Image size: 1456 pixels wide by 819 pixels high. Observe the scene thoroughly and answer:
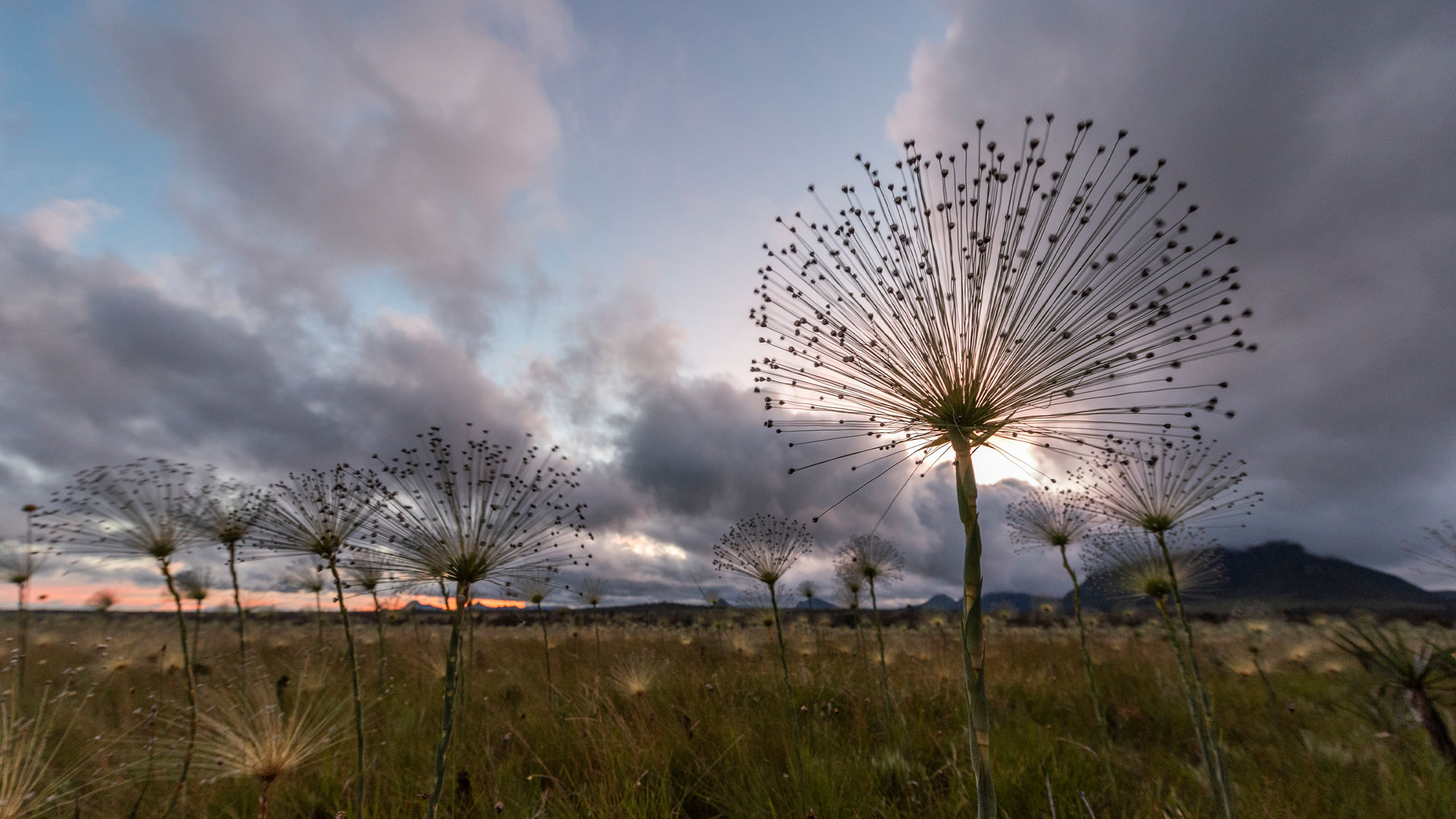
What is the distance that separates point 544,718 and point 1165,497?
304 inches

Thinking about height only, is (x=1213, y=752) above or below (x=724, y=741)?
above

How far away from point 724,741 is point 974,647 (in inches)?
173

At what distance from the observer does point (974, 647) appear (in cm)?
228

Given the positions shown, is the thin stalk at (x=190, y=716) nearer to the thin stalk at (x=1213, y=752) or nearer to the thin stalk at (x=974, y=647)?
the thin stalk at (x=974, y=647)

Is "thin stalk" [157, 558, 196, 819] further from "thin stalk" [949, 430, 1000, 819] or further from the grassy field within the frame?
"thin stalk" [949, 430, 1000, 819]

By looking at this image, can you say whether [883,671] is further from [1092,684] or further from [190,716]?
[190,716]

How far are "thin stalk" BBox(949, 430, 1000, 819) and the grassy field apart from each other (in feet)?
6.20

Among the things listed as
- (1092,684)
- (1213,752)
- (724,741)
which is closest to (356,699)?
(724,741)

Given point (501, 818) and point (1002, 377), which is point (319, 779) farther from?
point (1002, 377)

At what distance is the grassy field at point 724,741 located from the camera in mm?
4762

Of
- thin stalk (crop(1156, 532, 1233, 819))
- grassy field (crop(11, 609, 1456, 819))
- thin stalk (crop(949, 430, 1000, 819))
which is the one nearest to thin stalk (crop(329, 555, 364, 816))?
grassy field (crop(11, 609, 1456, 819))

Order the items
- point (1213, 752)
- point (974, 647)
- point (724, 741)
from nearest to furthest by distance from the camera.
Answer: point (974, 647)
point (1213, 752)
point (724, 741)

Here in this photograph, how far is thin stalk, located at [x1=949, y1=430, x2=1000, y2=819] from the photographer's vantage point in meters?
2.15

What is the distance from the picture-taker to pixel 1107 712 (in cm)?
1038
